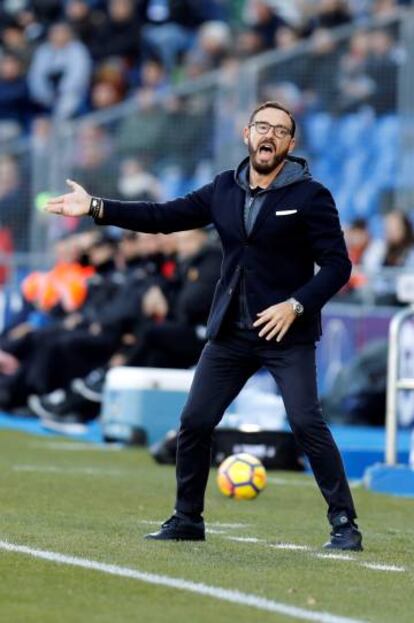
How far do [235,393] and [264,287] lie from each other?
1.78 feet

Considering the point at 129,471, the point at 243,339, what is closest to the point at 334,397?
the point at 129,471

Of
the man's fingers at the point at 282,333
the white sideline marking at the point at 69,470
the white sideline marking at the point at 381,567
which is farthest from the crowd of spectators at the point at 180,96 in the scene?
the white sideline marking at the point at 381,567

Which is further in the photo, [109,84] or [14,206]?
[109,84]

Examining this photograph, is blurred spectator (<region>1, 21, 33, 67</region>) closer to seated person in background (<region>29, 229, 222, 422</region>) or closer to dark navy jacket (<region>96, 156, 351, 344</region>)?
seated person in background (<region>29, 229, 222, 422</region>)

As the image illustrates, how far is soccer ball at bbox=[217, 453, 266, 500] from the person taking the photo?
448 inches

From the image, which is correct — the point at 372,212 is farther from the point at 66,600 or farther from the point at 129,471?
the point at 66,600

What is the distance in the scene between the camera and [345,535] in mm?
8492

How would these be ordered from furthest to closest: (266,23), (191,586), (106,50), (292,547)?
(106,50) → (266,23) → (292,547) → (191,586)

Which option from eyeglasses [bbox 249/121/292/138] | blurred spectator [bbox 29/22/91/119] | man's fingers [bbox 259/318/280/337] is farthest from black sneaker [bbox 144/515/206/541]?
blurred spectator [bbox 29/22/91/119]

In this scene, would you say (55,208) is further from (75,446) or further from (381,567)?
(75,446)

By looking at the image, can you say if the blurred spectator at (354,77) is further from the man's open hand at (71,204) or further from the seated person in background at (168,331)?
the man's open hand at (71,204)

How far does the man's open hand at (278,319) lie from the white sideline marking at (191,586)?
4.57 ft

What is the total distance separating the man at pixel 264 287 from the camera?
8.43 m

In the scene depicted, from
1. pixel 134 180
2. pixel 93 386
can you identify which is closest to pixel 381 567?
pixel 93 386
